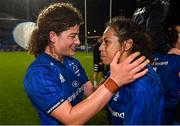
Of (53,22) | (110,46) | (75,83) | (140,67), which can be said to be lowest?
(75,83)

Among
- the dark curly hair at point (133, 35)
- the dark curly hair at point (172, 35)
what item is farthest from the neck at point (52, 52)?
the dark curly hair at point (172, 35)

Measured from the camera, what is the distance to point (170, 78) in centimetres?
356

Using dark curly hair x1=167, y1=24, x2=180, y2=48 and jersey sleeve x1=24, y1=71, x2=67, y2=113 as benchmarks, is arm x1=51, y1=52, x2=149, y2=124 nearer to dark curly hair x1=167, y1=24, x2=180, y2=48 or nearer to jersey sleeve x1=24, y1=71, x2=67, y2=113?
jersey sleeve x1=24, y1=71, x2=67, y2=113

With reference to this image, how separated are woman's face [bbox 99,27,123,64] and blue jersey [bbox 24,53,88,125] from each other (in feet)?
1.19

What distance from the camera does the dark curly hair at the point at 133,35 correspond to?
2.79 metres

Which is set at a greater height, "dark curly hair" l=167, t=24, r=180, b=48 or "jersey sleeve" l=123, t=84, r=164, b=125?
"dark curly hair" l=167, t=24, r=180, b=48

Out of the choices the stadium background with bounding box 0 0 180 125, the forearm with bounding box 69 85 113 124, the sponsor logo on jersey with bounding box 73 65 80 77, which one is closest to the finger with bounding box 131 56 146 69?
the forearm with bounding box 69 85 113 124

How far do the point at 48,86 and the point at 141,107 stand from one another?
0.65 m

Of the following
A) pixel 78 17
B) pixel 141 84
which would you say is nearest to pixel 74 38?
pixel 78 17

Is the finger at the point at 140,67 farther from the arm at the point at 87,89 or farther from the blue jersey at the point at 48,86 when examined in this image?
the arm at the point at 87,89

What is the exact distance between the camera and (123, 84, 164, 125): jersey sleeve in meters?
2.44

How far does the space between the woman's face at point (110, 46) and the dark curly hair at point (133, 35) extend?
31 mm

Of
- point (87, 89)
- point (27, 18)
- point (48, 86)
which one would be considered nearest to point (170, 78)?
point (87, 89)

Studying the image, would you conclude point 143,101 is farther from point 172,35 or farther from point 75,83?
point 172,35
